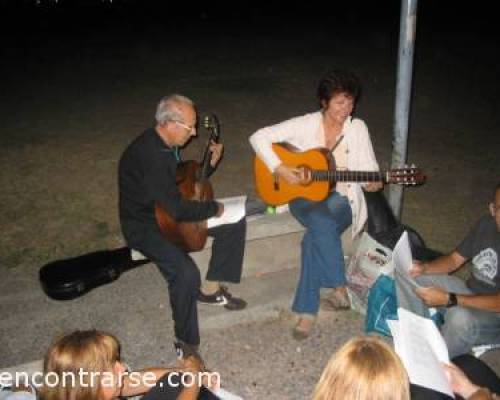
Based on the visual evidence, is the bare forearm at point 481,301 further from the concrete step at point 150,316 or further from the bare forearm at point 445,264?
the concrete step at point 150,316

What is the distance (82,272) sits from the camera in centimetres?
432

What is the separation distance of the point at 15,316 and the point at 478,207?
5.10 metres

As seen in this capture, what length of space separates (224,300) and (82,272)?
129 cm

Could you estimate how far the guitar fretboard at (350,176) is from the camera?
4219 mm

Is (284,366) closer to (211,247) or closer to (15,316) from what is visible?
(211,247)

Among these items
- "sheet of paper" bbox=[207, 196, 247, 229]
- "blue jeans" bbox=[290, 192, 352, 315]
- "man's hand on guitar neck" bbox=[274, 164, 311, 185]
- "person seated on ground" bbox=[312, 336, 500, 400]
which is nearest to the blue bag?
"blue jeans" bbox=[290, 192, 352, 315]

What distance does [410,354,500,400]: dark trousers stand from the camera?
103 inches

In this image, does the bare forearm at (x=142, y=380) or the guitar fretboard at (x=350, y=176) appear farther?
the guitar fretboard at (x=350, y=176)

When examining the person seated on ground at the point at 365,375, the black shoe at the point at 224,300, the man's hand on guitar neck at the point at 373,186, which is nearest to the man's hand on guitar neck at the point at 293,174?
the man's hand on guitar neck at the point at 373,186

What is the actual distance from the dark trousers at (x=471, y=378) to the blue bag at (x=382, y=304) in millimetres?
828

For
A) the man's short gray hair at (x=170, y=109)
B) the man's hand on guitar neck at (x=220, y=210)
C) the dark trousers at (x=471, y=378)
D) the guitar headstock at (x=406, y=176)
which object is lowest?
the dark trousers at (x=471, y=378)

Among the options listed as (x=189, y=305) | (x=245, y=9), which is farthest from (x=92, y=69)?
(x=245, y=9)

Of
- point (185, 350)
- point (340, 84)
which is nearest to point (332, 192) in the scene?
point (340, 84)

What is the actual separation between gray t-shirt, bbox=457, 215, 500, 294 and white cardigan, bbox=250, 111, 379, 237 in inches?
40.0
